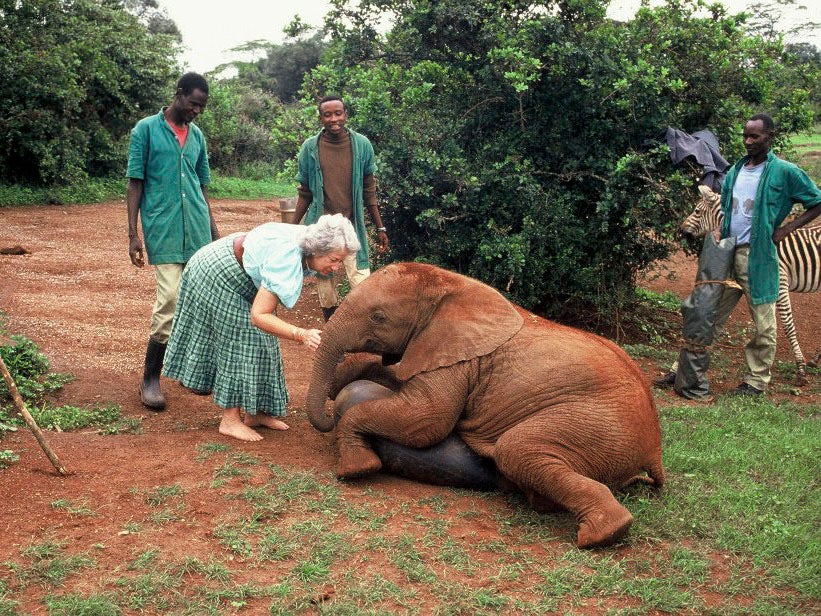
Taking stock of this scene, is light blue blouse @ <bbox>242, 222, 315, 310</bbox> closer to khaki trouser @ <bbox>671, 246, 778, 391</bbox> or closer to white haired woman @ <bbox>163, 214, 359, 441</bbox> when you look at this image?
white haired woman @ <bbox>163, 214, 359, 441</bbox>

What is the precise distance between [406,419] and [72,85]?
48.7 ft

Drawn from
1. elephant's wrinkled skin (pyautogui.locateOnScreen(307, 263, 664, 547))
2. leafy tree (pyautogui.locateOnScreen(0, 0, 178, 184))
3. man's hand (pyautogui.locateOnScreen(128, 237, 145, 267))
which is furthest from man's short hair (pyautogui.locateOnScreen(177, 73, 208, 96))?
leafy tree (pyautogui.locateOnScreen(0, 0, 178, 184))

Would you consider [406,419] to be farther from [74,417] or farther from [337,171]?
[337,171]

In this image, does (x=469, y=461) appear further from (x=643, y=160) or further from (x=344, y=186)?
(x=643, y=160)

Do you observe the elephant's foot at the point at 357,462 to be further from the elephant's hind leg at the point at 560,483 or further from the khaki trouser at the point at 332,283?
the khaki trouser at the point at 332,283

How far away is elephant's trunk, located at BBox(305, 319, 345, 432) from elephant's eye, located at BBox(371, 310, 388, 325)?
22 centimetres

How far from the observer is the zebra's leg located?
806 centimetres

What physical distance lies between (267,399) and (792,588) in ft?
10.7

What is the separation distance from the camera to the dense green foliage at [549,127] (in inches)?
337

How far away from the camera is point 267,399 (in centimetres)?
547

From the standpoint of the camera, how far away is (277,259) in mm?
4730

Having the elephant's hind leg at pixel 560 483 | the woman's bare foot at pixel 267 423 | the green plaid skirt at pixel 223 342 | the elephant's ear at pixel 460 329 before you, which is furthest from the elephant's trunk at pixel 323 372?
the elephant's hind leg at pixel 560 483

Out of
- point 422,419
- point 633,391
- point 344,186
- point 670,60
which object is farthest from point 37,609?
point 670,60

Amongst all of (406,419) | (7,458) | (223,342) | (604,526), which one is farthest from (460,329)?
(7,458)
